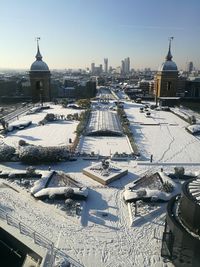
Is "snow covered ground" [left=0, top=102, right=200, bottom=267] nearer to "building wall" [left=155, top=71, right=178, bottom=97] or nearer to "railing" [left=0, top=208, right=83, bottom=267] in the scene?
"railing" [left=0, top=208, right=83, bottom=267]

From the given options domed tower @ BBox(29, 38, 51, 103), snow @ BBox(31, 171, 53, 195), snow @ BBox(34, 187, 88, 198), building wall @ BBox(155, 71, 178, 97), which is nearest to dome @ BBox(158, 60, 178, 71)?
building wall @ BBox(155, 71, 178, 97)

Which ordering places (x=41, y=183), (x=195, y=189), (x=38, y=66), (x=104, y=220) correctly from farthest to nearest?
(x=38, y=66) < (x=41, y=183) < (x=104, y=220) < (x=195, y=189)

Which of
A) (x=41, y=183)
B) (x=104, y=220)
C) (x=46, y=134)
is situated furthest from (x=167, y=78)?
(x=104, y=220)

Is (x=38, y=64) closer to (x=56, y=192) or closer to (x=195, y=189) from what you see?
(x=56, y=192)

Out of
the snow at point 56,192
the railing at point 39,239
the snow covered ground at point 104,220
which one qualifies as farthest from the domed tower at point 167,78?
the railing at point 39,239

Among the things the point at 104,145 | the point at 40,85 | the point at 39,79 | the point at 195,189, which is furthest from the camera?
the point at 40,85

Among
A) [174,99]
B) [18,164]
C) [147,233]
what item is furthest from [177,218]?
[174,99]
